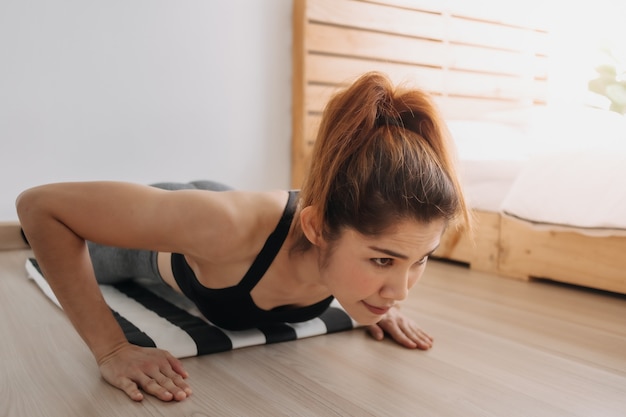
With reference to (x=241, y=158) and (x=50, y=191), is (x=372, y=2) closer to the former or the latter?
(x=241, y=158)

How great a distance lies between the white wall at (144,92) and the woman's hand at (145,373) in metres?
1.62

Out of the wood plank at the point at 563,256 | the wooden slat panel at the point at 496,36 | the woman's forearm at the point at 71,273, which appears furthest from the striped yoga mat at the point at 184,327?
the wooden slat panel at the point at 496,36

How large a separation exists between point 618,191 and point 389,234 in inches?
41.3

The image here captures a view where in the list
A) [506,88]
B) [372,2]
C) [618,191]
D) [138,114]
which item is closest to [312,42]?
[372,2]

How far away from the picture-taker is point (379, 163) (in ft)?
3.25

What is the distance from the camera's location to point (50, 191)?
1.05 m

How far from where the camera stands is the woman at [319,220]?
3.29 ft

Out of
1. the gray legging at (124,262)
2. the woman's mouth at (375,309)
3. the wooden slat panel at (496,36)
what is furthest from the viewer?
the wooden slat panel at (496,36)

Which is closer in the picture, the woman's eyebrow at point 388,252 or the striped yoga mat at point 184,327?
the woman's eyebrow at point 388,252

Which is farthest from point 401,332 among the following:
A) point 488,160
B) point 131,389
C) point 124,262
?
point 488,160

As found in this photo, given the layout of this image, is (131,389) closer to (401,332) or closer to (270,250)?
(270,250)

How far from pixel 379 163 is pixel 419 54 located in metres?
2.49

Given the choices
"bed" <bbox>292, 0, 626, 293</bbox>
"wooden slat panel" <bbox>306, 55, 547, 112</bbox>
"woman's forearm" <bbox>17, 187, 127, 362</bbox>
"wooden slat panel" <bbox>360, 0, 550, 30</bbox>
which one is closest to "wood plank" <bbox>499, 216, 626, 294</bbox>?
"bed" <bbox>292, 0, 626, 293</bbox>

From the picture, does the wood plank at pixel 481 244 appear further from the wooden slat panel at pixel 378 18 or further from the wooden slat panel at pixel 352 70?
the wooden slat panel at pixel 378 18
